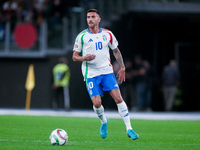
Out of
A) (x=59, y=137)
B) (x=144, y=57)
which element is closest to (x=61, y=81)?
(x=144, y=57)

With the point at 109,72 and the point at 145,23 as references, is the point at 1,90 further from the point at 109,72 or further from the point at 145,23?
the point at 109,72

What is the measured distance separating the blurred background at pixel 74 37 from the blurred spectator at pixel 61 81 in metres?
1.33

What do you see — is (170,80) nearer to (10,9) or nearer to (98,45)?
(10,9)

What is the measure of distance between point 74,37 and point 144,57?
451 cm

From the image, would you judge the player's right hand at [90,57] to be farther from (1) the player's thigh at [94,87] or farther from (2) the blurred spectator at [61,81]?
(2) the blurred spectator at [61,81]

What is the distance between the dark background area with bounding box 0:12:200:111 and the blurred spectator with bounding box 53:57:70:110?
1.31 metres

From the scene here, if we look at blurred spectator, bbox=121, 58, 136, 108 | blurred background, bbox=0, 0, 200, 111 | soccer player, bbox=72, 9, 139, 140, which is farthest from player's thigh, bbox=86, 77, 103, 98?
blurred background, bbox=0, 0, 200, 111

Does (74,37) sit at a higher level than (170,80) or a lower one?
higher

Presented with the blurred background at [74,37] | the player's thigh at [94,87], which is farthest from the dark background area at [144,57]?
the player's thigh at [94,87]

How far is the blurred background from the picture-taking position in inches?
841

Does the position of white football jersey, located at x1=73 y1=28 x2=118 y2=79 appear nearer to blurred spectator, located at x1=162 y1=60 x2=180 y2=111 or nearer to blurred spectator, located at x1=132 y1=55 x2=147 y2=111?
blurred spectator, located at x1=132 y1=55 x2=147 y2=111

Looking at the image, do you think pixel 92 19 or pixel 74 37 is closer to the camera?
pixel 92 19

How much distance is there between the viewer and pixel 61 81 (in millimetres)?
20047

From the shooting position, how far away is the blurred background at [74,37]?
21359 millimetres
